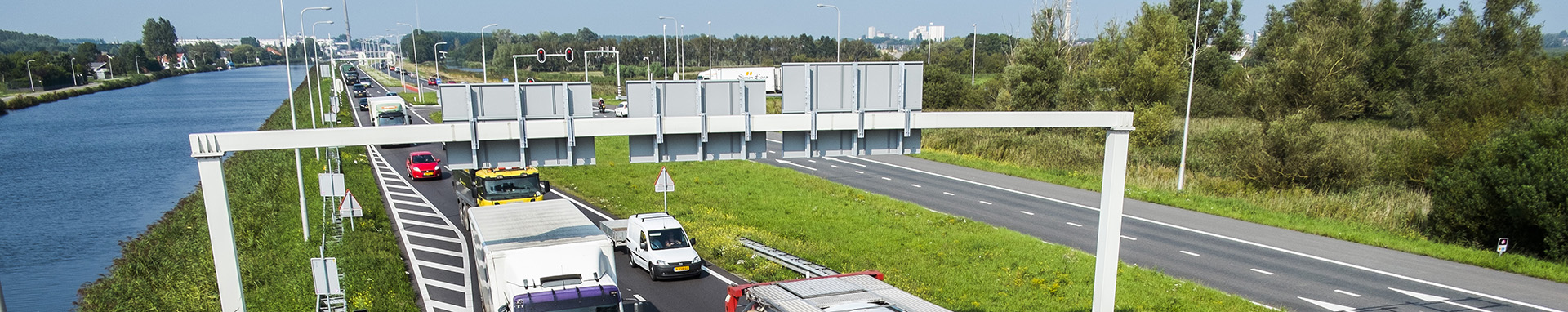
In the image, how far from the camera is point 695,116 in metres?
11.2

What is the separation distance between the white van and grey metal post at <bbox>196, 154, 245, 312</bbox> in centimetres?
925

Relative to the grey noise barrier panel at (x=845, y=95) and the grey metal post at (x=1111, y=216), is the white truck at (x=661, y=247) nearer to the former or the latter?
the grey noise barrier panel at (x=845, y=95)

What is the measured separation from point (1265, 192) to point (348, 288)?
27911mm

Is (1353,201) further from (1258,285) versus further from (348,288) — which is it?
(348,288)

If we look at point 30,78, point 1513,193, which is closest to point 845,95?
point 1513,193

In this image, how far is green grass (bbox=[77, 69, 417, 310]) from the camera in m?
15.6

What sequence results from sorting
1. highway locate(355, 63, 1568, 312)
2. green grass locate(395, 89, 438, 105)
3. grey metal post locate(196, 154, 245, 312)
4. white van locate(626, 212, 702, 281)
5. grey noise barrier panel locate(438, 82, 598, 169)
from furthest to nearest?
green grass locate(395, 89, 438, 105) < white van locate(626, 212, 702, 281) < highway locate(355, 63, 1568, 312) < grey noise barrier panel locate(438, 82, 598, 169) < grey metal post locate(196, 154, 245, 312)

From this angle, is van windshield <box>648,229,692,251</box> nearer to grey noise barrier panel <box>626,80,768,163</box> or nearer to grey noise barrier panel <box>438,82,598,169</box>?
grey noise barrier panel <box>626,80,768,163</box>

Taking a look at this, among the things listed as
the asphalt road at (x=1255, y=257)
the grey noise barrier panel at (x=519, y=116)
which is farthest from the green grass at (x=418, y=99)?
the grey noise barrier panel at (x=519, y=116)

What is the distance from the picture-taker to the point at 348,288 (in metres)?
15.4

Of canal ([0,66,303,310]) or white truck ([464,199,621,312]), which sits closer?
white truck ([464,199,621,312])

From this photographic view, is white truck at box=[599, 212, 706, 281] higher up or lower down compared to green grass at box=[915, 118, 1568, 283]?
higher up

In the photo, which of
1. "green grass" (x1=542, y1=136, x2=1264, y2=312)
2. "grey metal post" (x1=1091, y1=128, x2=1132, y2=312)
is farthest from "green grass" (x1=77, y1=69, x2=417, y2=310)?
"grey metal post" (x1=1091, y1=128, x2=1132, y2=312)

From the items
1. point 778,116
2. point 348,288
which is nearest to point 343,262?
point 348,288
